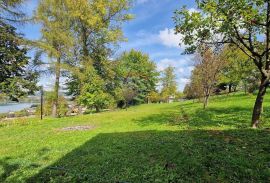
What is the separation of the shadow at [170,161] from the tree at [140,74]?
40360mm

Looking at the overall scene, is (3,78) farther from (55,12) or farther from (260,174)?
(260,174)

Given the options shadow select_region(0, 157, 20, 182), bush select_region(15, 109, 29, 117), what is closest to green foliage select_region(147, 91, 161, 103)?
bush select_region(15, 109, 29, 117)

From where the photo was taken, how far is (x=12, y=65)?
50.6ft

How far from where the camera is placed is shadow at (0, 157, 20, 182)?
5.44m

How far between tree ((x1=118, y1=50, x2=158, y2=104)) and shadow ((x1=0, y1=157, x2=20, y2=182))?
4117 cm

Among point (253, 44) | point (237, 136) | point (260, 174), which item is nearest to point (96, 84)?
point (253, 44)

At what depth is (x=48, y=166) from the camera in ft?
19.5

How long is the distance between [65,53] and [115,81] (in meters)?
8.19

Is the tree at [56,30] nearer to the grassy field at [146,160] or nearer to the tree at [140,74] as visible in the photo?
the grassy field at [146,160]

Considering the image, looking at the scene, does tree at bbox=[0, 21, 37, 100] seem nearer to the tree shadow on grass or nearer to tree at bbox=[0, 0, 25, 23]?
tree at bbox=[0, 0, 25, 23]

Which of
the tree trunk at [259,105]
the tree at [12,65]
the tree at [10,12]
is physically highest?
the tree at [10,12]

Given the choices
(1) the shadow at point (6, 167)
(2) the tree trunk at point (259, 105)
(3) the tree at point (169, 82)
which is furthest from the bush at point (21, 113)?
(3) the tree at point (169, 82)

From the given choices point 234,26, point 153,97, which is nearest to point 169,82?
point 153,97

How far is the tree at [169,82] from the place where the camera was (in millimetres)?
56562
